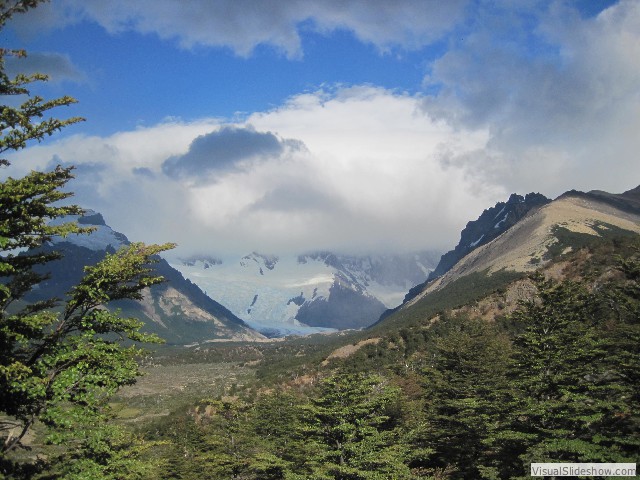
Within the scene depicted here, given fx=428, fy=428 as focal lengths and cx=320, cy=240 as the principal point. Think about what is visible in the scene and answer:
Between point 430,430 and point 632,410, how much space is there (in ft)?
49.5

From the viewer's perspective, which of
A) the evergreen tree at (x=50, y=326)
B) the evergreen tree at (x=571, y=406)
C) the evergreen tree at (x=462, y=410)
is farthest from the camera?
the evergreen tree at (x=462, y=410)

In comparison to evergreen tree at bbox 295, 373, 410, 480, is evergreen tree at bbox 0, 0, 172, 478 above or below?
above

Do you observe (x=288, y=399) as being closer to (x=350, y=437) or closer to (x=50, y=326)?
(x=350, y=437)

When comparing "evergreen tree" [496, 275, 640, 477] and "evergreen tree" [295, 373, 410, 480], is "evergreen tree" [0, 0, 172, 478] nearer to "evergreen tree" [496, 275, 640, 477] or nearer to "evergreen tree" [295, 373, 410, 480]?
"evergreen tree" [295, 373, 410, 480]

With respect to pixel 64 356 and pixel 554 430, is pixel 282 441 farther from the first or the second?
pixel 64 356

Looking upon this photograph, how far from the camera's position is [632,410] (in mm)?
19781

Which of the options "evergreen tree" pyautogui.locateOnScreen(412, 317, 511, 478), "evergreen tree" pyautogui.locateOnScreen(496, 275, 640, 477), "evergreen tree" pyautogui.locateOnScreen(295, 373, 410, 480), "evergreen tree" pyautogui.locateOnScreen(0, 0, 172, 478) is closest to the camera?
"evergreen tree" pyautogui.locateOnScreen(0, 0, 172, 478)

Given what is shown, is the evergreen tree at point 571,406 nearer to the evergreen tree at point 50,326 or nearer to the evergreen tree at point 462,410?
the evergreen tree at point 462,410

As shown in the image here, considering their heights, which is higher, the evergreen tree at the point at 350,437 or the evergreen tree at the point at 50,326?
the evergreen tree at the point at 50,326

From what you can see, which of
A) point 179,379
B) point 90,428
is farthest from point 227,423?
point 179,379

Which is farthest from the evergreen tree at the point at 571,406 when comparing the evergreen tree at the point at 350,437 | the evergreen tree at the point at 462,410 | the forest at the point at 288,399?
the evergreen tree at the point at 350,437

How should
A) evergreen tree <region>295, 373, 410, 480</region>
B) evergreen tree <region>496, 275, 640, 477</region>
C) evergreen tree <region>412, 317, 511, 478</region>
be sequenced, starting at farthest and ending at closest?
evergreen tree <region>412, 317, 511, 478</region>, evergreen tree <region>295, 373, 410, 480</region>, evergreen tree <region>496, 275, 640, 477</region>

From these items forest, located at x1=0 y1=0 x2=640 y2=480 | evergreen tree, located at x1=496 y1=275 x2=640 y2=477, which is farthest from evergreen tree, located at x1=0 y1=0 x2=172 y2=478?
evergreen tree, located at x1=496 y1=275 x2=640 y2=477

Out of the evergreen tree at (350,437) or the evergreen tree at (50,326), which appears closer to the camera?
the evergreen tree at (50,326)
